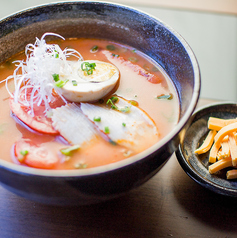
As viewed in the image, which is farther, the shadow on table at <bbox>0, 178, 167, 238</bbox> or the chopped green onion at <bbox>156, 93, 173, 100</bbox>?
the chopped green onion at <bbox>156, 93, 173, 100</bbox>

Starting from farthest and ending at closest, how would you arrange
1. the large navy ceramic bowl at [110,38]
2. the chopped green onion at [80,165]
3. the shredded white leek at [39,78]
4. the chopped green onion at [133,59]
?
1. the chopped green onion at [133,59]
2. the shredded white leek at [39,78]
3. the chopped green onion at [80,165]
4. the large navy ceramic bowl at [110,38]

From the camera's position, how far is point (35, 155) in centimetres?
122

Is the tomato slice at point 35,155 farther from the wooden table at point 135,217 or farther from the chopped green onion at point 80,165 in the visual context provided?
the wooden table at point 135,217

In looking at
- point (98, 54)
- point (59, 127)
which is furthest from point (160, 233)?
point (98, 54)

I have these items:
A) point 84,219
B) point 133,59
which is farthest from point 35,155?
point 133,59

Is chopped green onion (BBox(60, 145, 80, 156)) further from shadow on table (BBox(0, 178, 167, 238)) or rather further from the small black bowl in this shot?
the small black bowl

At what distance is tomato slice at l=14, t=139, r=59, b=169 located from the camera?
1.19 m

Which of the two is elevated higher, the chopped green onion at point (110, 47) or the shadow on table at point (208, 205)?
the chopped green onion at point (110, 47)

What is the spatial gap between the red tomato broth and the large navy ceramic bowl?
5cm

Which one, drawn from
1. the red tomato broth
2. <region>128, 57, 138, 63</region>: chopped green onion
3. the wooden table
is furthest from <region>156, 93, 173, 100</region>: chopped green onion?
the wooden table

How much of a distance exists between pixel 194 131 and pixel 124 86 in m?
0.42

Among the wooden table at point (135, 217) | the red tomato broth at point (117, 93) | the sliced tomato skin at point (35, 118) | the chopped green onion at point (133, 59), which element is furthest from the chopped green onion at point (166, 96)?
the sliced tomato skin at point (35, 118)

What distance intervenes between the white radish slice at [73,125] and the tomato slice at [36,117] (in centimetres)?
3

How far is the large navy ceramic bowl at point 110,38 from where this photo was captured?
0.94 m
